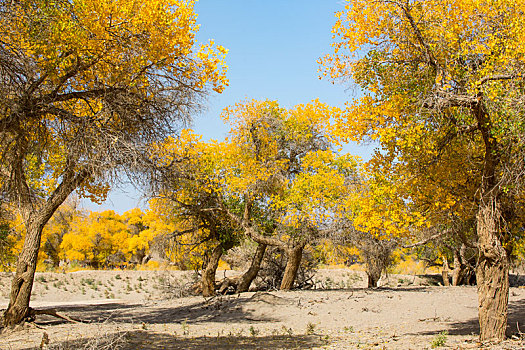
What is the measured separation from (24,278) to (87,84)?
4520mm

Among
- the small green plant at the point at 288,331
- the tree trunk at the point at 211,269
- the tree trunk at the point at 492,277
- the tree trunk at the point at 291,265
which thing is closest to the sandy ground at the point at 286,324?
the small green plant at the point at 288,331

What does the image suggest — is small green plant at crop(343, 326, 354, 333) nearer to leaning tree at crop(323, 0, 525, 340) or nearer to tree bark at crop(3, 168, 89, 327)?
leaning tree at crop(323, 0, 525, 340)

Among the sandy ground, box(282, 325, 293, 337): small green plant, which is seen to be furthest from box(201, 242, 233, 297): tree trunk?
box(282, 325, 293, 337): small green plant

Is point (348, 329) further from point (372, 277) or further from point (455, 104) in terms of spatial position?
point (372, 277)

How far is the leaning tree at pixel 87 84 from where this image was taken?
6961mm

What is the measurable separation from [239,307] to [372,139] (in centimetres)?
767

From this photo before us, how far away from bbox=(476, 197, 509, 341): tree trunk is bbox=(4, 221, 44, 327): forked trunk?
29.9 feet

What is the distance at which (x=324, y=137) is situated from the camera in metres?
18.0

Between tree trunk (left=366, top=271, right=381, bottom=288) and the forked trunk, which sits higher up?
the forked trunk

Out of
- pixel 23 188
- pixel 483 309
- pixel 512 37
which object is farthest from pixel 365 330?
pixel 23 188

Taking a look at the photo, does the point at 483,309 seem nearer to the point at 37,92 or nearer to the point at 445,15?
the point at 445,15

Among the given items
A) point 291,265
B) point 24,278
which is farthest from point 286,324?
point 24,278

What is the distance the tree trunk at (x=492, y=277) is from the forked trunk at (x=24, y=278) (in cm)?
911

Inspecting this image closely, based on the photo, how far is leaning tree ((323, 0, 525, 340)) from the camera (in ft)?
22.0
